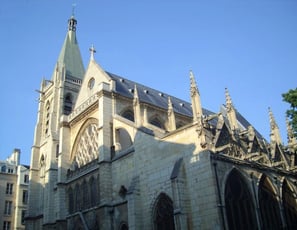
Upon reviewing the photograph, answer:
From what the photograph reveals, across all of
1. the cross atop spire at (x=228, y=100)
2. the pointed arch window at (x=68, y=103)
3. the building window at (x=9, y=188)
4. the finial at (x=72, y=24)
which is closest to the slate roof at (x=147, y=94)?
the pointed arch window at (x=68, y=103)

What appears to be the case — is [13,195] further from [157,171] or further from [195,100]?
[195,100]

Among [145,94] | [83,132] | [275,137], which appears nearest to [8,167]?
[83,132]

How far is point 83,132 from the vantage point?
28234 mm

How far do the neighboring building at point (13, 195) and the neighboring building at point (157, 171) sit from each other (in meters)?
9.66

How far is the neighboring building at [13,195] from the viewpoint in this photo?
132 ft

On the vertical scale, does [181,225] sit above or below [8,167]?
below

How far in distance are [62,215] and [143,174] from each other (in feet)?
34.1

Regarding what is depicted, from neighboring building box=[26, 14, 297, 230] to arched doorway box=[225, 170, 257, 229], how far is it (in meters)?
0.05

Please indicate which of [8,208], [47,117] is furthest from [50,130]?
[8,208]

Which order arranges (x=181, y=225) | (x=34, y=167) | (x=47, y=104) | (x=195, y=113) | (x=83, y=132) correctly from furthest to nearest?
1. (x=47, y=104)
2. (x=34, y=167)
3. (x=83, y=132)
4. (x=195, y=113)
5. (x=181, y=225)

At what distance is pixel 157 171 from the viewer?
18234mm

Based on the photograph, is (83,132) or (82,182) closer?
(82,182)

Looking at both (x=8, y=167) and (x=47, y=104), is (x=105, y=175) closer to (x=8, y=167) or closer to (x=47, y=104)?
(x=47, y=104)

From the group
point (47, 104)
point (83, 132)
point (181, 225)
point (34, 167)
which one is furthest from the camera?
point (47, 104)
